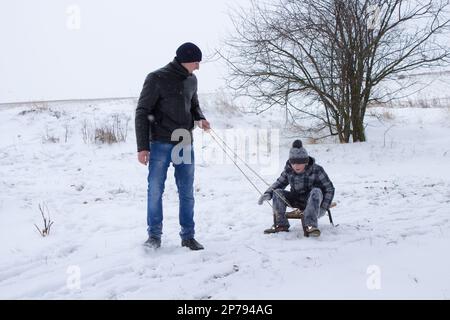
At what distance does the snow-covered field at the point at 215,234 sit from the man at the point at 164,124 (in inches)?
24.2

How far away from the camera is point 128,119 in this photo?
12984mm

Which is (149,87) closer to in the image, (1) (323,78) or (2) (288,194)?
(2) (288,194)

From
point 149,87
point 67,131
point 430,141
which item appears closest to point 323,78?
point 430,141

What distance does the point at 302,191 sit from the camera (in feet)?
17.1

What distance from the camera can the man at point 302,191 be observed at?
498 centimetres

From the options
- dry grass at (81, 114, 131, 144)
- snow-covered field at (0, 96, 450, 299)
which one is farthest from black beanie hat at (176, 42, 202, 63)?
dry grass at (81, 114, 131, 144)

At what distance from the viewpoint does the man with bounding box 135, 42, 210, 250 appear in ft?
14.5

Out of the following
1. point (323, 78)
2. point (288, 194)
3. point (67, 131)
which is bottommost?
point (288, 194)

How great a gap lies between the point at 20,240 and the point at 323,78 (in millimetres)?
8819

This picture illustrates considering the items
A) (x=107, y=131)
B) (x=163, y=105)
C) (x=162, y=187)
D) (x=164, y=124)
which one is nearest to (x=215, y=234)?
(x=162, y=187)

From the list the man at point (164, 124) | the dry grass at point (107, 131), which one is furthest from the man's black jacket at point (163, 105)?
the dry grass at point (107, 131)

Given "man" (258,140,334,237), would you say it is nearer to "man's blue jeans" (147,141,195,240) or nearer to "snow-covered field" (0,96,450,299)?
"snow-covered field" (0,96,450,299)

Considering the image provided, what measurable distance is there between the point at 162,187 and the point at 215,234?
1.15 meters
